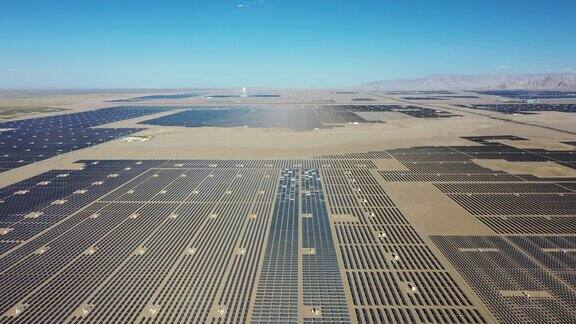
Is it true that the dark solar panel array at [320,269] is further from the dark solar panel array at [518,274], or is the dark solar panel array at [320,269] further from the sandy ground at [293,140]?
the sandy ground at [293,140]

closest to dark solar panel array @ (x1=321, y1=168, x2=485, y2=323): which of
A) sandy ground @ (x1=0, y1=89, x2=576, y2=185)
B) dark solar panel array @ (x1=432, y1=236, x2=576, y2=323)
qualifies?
dark solar panel array @ (x1=432, y1=236, x2=576, y2=323)

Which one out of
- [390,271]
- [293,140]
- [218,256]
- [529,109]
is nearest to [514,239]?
[390,271]

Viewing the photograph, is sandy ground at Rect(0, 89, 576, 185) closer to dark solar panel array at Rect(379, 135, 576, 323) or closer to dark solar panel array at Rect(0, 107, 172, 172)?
dark solar panel array at Rect(0, 107, 172, 172)

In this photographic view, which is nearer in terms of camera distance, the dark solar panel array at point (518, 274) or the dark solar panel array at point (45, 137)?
the dark solar panel array at point (518, 274)

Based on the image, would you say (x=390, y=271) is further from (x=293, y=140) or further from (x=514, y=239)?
(x=293, y=140)

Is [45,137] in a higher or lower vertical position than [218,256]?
higher

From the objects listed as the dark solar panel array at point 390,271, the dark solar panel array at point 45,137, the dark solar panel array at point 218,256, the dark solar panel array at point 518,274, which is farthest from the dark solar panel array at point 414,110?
the dark solar panel array at point 518,274

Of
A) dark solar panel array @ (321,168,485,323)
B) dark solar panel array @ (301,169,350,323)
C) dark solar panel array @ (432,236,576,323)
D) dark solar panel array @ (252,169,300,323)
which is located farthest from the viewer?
dark solar panel array @ (301,169,350,323)

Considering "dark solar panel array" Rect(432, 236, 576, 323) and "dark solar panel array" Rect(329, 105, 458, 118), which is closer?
"dark solar panel array" Rect(432, 236, 576, 323)

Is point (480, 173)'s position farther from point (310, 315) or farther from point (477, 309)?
point (310, 315)
